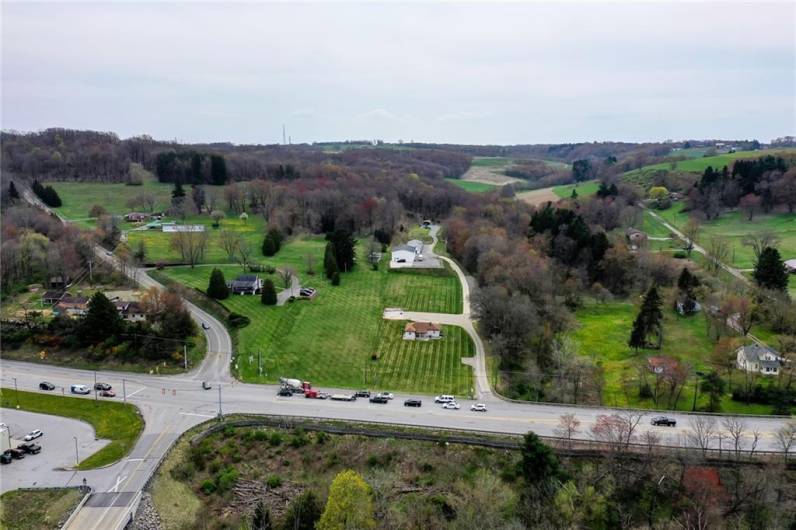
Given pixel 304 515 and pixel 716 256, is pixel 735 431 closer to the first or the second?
pixel 304 515

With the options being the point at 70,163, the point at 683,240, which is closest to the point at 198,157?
the point at 70,163

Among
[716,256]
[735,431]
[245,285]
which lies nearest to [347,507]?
[735,431]

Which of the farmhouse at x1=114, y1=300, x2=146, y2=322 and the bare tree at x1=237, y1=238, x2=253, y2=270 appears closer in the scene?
the farmhouse at x1=114, y1=300, x2=146, y2=322

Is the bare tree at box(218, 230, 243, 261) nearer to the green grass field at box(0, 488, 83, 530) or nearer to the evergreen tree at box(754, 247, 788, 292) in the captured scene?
the green grass field at box(0, 488, 83, 530)

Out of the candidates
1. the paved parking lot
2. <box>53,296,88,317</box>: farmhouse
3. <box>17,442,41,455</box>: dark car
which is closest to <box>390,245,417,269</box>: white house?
<box>53,296,88,317</box>: farmhouse

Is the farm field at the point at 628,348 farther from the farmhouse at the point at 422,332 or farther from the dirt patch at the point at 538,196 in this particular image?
the dirt patch at the point at 538,196

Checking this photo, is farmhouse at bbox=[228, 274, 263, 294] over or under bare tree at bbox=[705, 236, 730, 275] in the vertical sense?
under
